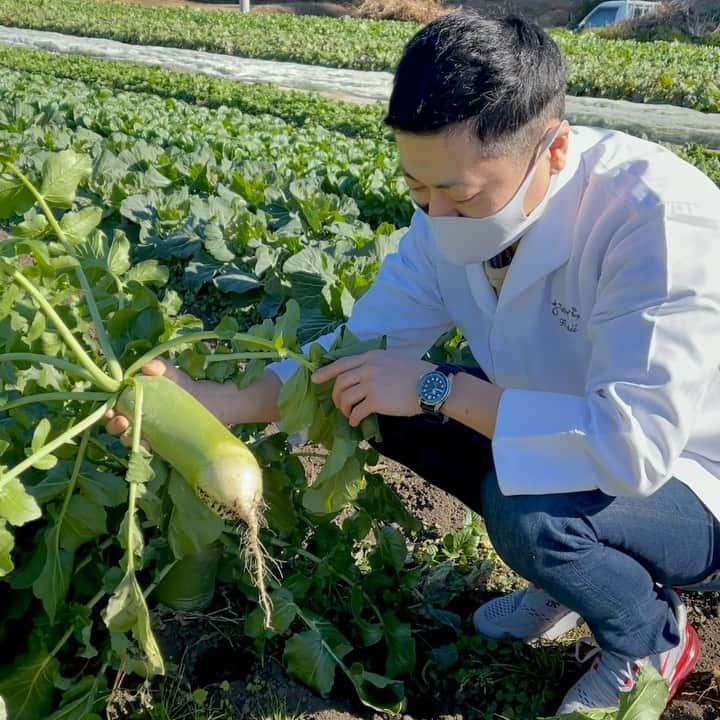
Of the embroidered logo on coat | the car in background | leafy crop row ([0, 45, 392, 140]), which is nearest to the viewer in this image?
the embroidered logo on coat

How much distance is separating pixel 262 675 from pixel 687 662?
0.98 m

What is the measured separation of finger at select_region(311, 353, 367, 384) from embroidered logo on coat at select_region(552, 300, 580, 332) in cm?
44

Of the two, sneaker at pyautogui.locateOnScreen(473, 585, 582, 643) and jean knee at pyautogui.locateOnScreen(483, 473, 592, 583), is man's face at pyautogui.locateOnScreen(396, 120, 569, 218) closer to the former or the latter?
jean knee at pyautogui.locateOnScreen(483, 473, 592, 583)

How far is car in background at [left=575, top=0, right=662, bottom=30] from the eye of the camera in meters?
25.7

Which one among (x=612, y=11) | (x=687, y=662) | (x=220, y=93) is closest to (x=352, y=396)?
(x=687, y=662)

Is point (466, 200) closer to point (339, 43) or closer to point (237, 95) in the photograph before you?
point (237, 95)

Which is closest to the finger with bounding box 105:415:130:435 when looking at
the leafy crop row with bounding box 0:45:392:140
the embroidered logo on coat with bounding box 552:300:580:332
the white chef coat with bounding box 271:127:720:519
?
the white chef coat with bounding box 271:127:720:519

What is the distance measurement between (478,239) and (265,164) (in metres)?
4.24

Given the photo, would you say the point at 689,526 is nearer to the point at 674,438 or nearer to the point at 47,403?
the point at 674,438

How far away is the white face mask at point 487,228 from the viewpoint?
169 cm

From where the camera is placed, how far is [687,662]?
2.02 metres

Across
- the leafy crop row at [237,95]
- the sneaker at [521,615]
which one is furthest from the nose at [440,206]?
the leafy crop row at [237,95]

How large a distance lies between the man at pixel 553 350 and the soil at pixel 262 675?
0.10 meters

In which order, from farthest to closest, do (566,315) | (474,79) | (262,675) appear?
1. (262,675)
2. (566,315)
3. (474,79)
